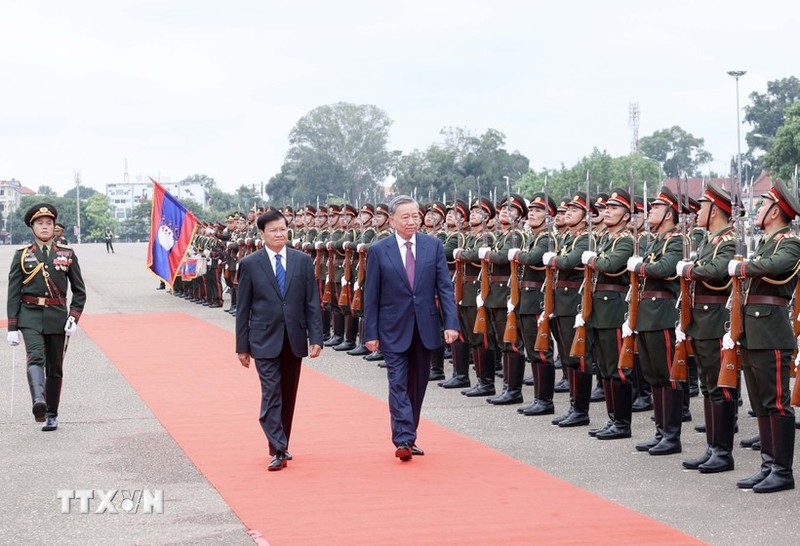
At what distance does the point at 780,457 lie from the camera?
7492 mm

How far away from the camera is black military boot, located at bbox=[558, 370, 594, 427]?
10.0 m

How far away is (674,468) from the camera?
8273mm

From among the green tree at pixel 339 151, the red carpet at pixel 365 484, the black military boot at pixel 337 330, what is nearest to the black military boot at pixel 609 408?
the red carpet at pixel 365 484

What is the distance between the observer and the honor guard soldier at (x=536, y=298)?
10.6 metres

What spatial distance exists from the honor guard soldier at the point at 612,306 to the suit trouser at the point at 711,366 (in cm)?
118

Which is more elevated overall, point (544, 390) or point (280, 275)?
point (280, 275)

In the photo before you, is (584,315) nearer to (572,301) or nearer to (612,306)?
(612,306)

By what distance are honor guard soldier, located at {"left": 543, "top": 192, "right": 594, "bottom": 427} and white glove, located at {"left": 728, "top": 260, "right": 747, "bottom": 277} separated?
7.59 ft

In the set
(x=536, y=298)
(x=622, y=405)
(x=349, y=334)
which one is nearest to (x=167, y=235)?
(x=349, y=334)

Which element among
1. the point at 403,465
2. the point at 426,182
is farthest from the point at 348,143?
the point at 403,465

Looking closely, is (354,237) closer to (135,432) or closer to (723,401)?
(135,432)

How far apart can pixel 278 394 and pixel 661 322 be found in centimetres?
262

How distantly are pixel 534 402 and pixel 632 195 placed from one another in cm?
212

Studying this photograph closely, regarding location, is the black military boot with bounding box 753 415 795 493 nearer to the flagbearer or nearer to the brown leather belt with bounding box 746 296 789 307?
the brown leather belt with bounding box 746 296 789 307
